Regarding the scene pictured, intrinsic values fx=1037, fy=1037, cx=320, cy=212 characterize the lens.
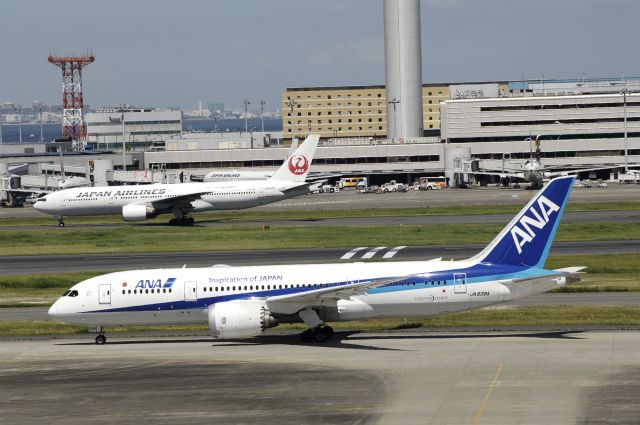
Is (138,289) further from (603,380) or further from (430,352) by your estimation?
(603,380)

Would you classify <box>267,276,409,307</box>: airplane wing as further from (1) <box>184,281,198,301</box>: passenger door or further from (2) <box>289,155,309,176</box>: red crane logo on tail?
(2) <box>289,155,309,176</box>: red crane logo on tail

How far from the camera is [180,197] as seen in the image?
105812 millimetres

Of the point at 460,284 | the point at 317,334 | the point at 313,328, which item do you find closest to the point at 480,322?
the point at 460,284

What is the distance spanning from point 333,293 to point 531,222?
30.5 feet

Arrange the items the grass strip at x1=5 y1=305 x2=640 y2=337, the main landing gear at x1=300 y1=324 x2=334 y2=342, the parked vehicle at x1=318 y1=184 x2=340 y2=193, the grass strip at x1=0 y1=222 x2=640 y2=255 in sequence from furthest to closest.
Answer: the parked vehicle at x1=318 y1=184 x2=340 y2=193 → the grass strip at x1=0 y1=222 x2=640 y2=255 → the grass strip at x1=5 y1=305 x2=640 y2=337 → the main landing gear at x1=300 y1=324 x2=334 y2=342

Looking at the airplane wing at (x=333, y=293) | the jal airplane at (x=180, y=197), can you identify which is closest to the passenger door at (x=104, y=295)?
the airplane wing at (x=333, y=293)

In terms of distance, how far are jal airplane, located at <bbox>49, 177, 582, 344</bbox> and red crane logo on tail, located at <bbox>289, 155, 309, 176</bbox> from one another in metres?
62.0

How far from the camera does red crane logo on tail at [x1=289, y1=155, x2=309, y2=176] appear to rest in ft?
358

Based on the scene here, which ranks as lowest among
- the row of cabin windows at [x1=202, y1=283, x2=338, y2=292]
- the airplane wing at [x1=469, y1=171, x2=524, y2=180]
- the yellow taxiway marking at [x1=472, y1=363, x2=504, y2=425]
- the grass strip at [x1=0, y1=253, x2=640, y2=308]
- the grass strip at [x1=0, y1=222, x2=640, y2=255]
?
the yellow taxiway marking at [x1=472, y1=363, x2=504, y2=425]

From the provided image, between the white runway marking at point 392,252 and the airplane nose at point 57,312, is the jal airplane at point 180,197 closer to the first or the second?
the white runway marking at point 392,252

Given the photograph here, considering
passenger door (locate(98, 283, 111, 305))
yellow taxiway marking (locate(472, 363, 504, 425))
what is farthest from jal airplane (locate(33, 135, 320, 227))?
yellow taxiway marking (locate(472, 363, 504, 425))

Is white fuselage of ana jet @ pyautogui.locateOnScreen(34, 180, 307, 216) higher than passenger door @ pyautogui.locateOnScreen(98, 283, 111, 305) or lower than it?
higher

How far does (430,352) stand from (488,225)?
162ft

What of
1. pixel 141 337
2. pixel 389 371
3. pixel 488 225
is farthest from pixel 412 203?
pixel 389 371
